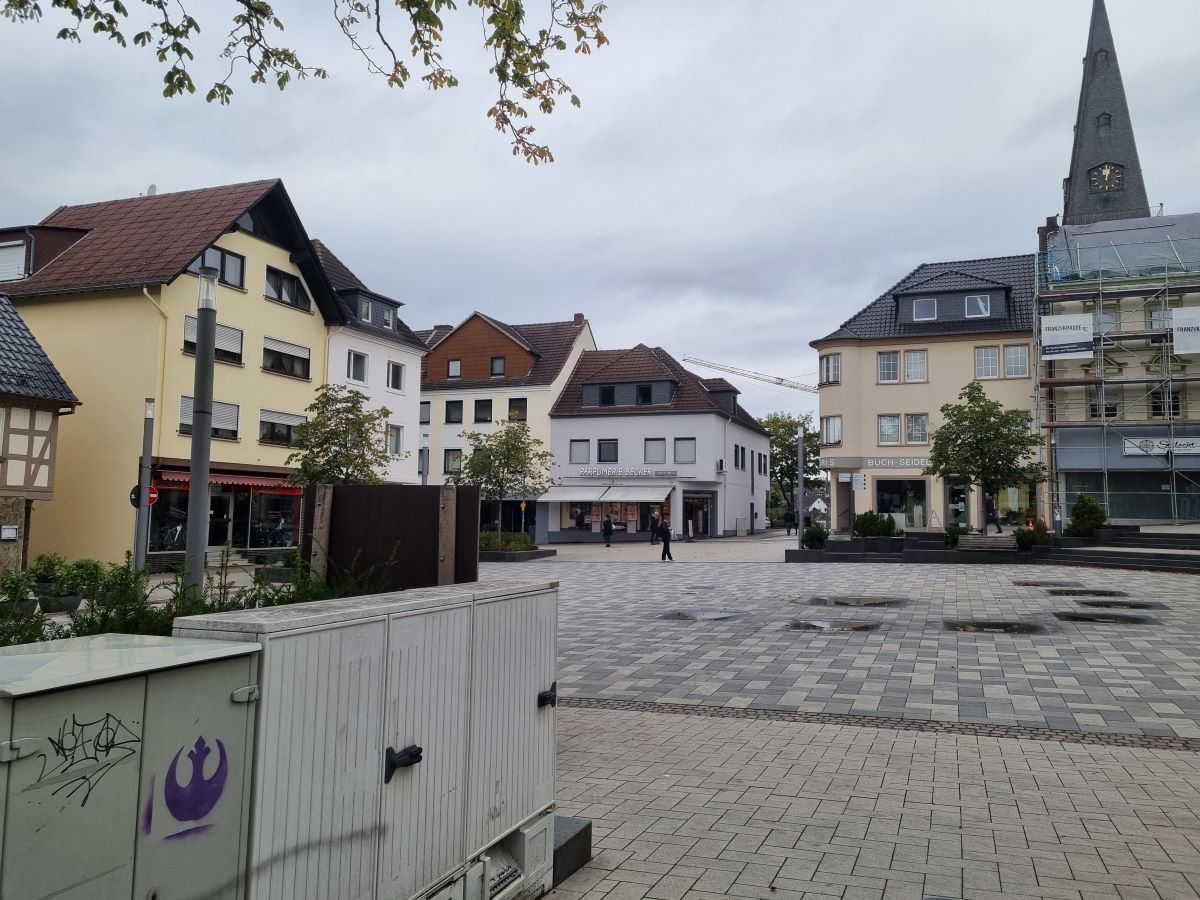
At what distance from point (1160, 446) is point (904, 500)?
1086 centimetres

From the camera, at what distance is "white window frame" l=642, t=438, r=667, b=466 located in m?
53.2

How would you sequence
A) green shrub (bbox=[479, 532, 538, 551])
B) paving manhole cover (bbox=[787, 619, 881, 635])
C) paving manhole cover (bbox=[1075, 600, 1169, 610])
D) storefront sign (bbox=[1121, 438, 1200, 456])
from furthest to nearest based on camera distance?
storefront sign (bbox=[1121, 438, 1200, 456])
green shrub (bbox=[479, 532, 538, 551])
paving manhole cover (bbox=[1075, 600, 1169, 610])
paving manhole cover (bbox=[787, 619, 881, 635])

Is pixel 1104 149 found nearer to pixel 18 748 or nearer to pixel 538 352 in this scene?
pixel 538 352

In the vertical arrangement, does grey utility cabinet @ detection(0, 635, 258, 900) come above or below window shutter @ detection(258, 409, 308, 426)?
below

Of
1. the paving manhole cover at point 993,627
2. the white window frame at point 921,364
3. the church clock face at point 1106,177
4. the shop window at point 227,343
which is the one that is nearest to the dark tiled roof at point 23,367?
the shop window at point 227,343

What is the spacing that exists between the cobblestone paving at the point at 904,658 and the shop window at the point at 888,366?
26.4 metres

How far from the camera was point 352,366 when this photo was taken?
36.8m

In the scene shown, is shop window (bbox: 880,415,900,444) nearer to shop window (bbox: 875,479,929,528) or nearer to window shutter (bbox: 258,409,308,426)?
shop window (bbox: 875,479,929,528)

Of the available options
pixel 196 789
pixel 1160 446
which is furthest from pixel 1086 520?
pixel 196 789

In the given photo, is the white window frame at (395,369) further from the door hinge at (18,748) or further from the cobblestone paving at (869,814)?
the door hinge at (18,748)

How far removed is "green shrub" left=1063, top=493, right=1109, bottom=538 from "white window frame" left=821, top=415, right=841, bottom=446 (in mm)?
16653

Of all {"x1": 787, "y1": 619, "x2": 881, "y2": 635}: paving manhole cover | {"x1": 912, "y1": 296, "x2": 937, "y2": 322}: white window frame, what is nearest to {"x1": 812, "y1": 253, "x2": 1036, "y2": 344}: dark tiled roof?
{"x1": 912, "y1": 296, "x2": 937, "y2": 322}: white window frame

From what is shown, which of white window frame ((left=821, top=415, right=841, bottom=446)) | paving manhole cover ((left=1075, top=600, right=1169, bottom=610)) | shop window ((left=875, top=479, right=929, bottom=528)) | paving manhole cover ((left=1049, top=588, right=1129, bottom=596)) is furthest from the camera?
white window frame ((left=821, top=415, right=841, bottom=446))

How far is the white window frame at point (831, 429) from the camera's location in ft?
149
